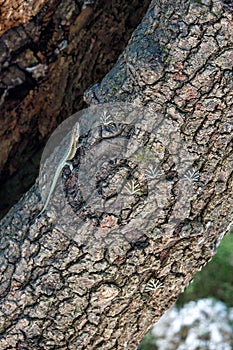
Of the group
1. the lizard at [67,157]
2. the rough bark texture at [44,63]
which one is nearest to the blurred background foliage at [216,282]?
the rough bark texture at [44,63]

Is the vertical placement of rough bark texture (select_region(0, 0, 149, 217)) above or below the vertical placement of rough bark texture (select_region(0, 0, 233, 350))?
above

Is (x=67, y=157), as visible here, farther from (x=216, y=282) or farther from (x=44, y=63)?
(x=216, y=282)

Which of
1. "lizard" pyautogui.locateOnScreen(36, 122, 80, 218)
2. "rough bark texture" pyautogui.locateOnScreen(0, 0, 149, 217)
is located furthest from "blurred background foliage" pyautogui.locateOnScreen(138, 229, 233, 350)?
"lizard" pyautogui.locateOnScreen(36, 122, 80, 218)

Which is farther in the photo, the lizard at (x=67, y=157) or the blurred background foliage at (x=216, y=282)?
the blurred background foliage at (x=216, y=282)

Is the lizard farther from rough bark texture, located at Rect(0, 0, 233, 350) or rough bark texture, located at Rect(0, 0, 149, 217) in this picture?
rough bark texture, located at Rect(0, 0, 149, 217)

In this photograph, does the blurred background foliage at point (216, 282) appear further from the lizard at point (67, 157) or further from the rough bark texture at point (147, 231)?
the lizard at point (67, 157)

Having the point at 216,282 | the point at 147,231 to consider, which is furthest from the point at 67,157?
the point at 216,282

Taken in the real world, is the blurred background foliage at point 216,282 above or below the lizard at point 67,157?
below
